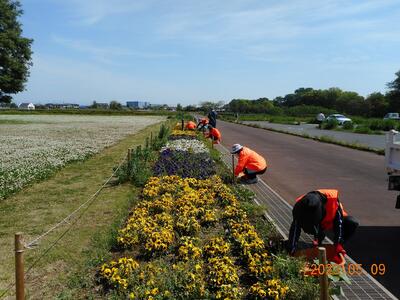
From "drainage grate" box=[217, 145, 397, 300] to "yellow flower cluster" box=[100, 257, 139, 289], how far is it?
244cm

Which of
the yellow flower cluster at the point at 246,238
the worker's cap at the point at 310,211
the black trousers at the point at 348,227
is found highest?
the worker's cap at the point at 310,211

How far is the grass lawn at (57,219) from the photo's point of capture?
5.45 metres

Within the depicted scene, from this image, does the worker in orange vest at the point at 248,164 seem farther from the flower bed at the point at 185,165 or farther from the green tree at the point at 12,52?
the green tree at the point at 12,52

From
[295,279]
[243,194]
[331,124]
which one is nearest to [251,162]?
[243,194]

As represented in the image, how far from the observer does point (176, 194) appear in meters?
9.20

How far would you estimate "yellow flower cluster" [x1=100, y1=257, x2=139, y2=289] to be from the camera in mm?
4754

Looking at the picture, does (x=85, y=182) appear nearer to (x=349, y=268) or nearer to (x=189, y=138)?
(x=349, y=268)

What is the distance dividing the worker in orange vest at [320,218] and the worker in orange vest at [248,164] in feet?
15.6

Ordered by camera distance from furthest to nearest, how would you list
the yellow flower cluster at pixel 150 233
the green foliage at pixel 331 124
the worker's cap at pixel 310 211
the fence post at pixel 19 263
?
the green foliage at pixel 331 124 < the yellow flower cluster at pixel 150 233 < the worker's cap at pixel 310 211 < the fence post at pixel 19 263

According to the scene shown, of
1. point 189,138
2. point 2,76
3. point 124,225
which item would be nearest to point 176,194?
point 124,225

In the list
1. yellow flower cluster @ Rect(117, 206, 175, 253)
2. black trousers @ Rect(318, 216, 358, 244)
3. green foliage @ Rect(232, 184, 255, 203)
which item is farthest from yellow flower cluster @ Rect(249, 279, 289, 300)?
green foliage @ Rect(232, 184, 255, 203)

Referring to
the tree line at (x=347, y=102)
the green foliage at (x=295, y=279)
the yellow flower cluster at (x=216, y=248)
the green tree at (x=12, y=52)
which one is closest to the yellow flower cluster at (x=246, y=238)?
the yellow flower cluster at (x=216, y=248)

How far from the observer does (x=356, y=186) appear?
1149 centimetres

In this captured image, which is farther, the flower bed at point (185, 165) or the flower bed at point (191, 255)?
the flower bed at point (185, 165)
